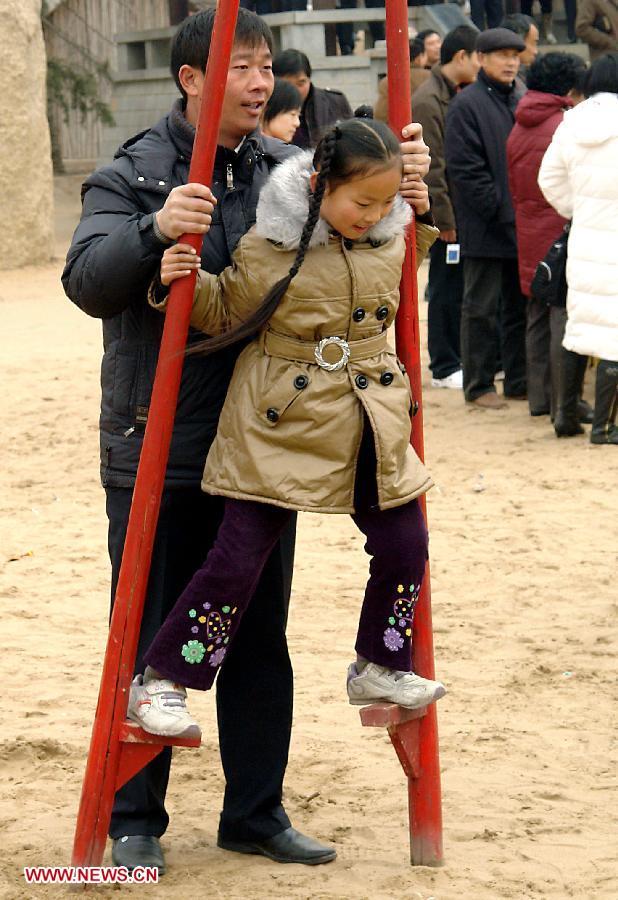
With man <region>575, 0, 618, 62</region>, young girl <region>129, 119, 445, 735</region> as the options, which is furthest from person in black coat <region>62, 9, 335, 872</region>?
man <region>575, 0, 618, 62</region>

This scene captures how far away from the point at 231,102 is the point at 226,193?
207 millimetres

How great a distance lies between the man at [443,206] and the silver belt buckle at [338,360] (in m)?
6.19

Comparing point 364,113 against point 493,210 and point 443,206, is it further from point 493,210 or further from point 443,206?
point 443,206

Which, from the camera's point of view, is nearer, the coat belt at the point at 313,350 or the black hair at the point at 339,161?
the black hair at the point at 339,161

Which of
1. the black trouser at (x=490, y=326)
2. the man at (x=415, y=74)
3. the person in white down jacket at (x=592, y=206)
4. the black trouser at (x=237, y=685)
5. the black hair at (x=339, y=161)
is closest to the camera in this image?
the black hair at (x=339, y=161)

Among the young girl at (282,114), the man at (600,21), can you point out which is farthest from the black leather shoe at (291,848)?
the man at (600,21)

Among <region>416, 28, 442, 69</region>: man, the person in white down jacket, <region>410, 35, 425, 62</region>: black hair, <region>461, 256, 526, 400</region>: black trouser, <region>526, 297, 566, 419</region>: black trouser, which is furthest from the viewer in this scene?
<region>416, 28, 442, 69</region>: man

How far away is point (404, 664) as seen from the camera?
334 centimetres

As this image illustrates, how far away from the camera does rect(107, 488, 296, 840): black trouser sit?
3461 mm

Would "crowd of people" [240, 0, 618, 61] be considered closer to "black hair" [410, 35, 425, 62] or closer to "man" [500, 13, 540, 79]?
"man" [500, 13, 540, 79]

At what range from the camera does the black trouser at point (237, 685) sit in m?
3.46

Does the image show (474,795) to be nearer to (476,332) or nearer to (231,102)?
(231,102)

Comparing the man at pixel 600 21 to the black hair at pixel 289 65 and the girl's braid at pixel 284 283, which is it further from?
the girl's braid at pixel 284 283

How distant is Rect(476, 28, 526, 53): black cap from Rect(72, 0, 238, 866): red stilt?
5.89 m
